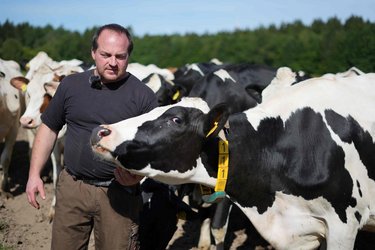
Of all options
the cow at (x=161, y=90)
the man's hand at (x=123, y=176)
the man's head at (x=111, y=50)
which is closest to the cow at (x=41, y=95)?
the cow at (x=161, y=90)

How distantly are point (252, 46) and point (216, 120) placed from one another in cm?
3862

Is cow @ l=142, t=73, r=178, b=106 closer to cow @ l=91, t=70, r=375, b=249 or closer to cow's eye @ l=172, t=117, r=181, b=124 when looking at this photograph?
cow @ l=91, t=70, r=375, b=249

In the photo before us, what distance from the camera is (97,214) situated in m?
2.97

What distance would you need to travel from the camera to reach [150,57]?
45000 millimetres

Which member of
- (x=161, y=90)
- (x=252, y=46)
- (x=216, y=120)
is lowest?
(x=252, y=46)

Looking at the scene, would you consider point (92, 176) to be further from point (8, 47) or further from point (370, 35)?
point (8, 47)

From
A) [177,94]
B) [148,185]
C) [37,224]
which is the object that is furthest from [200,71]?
[148,185]

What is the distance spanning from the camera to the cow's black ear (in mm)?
2732

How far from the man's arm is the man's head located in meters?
0.54

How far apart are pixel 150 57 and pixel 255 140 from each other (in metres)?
42.5

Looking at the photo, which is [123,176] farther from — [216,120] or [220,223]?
[220,223]

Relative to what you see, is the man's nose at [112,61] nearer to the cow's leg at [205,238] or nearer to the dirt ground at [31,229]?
the dirt ground at [31,229]

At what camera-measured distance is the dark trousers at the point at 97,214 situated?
9.63 ft

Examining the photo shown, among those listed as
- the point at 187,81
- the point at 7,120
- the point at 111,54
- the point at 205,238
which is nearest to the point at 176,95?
the point at 187,81
